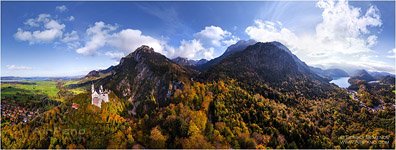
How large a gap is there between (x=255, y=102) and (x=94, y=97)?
213 ft

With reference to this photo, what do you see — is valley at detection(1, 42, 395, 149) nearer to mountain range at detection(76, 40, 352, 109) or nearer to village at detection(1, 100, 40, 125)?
mountain range at detection(76, 40, 352, 109)

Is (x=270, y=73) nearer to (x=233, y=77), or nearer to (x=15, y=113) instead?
(x=233, y=77)

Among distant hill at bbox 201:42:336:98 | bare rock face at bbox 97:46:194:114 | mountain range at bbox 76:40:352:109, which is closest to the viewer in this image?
bare rock face at bbox 97:46:194:114

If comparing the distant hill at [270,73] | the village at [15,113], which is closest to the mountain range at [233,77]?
the distant hill at [270,73]

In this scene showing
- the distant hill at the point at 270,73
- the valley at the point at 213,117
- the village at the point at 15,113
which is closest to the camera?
the valley at the point at 213,117

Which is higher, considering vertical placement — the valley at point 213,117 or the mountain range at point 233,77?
the mountain range at point 233,77

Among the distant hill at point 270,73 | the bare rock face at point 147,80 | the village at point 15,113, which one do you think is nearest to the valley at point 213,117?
the bare rock face at point 147,80

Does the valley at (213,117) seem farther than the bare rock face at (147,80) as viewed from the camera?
No

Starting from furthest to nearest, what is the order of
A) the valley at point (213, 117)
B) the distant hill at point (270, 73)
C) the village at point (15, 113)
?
the distant hill at point (270, 73), the village at point (15, 113), the valley at point (213, 117)

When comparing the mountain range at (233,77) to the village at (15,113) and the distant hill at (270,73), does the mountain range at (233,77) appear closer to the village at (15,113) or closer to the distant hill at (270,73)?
the distant hill at (270,73)

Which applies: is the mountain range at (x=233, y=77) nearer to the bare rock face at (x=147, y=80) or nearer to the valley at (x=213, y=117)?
the bare rock face at (x=147, y=80)

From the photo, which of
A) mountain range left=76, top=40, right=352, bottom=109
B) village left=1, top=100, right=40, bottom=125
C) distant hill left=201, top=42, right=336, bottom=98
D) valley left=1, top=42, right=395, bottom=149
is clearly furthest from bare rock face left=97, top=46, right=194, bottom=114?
village left=1, top=100, right=40, bottom=125

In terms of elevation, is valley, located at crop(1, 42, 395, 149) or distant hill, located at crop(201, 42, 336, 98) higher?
distant hill, located at crop(201, 42, 336, 98)

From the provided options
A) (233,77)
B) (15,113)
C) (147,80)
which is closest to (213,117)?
(233,77)
